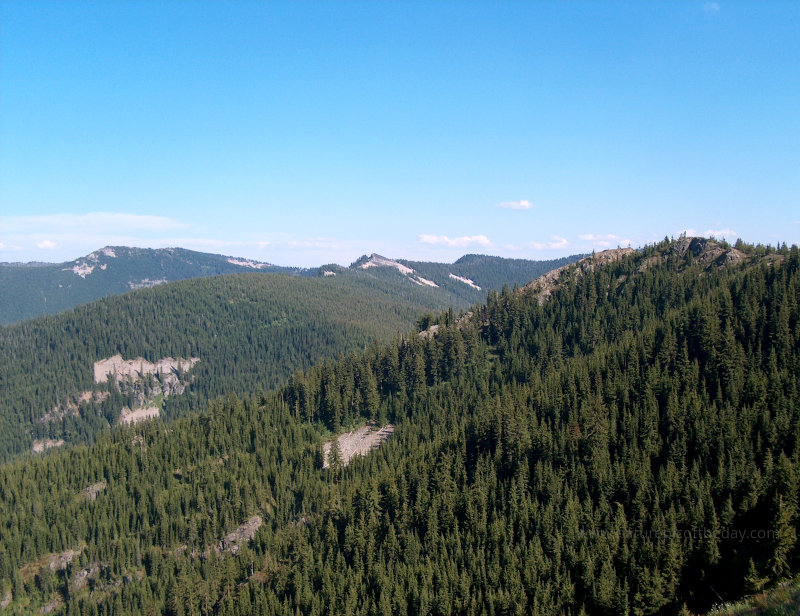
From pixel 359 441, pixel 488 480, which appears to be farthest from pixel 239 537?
pixel 488 480

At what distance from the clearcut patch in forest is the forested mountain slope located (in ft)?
11.3

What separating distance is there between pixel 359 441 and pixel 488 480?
5788 centimetres

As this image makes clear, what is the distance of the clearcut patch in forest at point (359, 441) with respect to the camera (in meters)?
143

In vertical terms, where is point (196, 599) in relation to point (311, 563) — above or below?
below

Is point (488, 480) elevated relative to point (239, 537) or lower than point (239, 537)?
elevated

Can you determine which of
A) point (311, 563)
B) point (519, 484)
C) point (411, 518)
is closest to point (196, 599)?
point (311, 563)

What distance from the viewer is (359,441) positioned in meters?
149

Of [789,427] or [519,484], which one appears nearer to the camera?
[789,427]

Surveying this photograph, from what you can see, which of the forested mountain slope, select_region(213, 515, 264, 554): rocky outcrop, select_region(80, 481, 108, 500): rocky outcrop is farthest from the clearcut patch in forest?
select_region(80, 481, 108, 500): rocky outcrop

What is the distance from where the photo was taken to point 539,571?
7700cm

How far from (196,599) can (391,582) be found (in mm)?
44294

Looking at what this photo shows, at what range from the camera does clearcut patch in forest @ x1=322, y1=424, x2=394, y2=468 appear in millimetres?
143375

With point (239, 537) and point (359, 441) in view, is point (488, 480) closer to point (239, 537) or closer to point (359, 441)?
point (359, 441)

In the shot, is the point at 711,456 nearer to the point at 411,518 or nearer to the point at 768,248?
the point at 411,518
